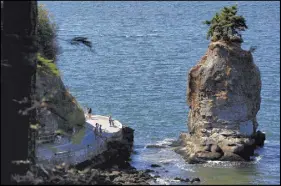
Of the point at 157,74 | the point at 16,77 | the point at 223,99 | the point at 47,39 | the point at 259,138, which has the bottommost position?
the point at 259,138

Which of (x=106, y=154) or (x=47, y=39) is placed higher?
(x=47, y=39)

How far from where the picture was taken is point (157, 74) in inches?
3295

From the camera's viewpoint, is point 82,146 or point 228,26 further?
point 228,26

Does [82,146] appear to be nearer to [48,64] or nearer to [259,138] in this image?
[259,138]

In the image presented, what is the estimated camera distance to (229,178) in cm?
4709

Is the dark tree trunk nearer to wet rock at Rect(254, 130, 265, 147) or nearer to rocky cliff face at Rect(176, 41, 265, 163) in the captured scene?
rocky cliff face at Rect(176, 41, 265, 163)

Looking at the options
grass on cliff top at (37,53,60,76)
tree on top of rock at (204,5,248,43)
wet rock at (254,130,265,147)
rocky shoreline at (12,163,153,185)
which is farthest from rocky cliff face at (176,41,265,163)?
rocky shoreline at (12,163,153,185)

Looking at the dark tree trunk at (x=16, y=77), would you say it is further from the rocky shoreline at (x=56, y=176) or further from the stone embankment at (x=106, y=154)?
the stone embankment at (x=106, y=154)

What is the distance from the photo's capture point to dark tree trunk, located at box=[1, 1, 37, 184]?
15.8 metres

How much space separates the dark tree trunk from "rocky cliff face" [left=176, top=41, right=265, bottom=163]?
36.2m

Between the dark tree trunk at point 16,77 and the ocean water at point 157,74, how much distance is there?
125 cm

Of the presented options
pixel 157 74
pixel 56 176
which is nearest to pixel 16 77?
pixel 56 176

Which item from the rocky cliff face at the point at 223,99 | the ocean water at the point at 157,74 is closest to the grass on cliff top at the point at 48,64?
the ocean water at the point at 157,74

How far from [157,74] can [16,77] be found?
67.9 m
